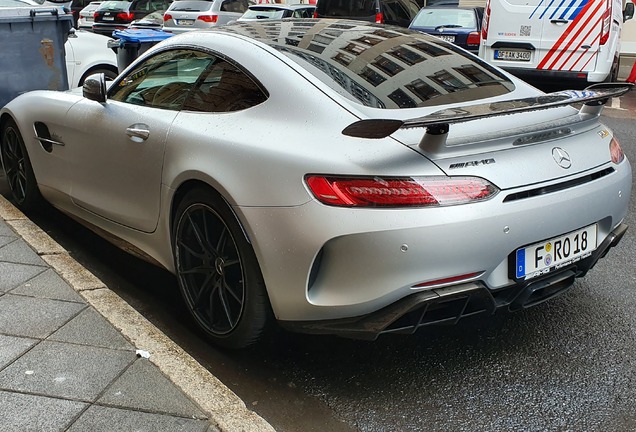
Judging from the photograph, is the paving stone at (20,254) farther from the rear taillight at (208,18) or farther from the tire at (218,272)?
the rear taillight at (208,18)

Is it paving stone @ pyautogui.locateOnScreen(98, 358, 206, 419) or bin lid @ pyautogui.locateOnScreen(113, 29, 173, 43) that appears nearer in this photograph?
paving stone @ pyautogui.locateOnScreen(98, 358, 206, 419)

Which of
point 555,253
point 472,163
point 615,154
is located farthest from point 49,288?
point 615,154

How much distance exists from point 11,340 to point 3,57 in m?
4.38

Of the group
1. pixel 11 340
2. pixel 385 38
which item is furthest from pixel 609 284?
pixel 11 340

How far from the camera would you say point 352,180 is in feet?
9.15

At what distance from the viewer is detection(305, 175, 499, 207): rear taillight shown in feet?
9.01

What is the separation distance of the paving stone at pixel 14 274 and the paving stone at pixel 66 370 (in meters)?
0.78

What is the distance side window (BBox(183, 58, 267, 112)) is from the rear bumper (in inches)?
40.6

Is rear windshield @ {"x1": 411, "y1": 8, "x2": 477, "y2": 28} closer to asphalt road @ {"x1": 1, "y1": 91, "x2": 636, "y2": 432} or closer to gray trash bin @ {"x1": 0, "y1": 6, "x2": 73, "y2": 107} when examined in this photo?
gray trash bin @ {"x1": 0, "y1": 6, "x2": 73, "y2": 107}

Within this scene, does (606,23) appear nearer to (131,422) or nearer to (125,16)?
(131,422)

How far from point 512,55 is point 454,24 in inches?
104

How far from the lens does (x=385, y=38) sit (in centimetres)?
381

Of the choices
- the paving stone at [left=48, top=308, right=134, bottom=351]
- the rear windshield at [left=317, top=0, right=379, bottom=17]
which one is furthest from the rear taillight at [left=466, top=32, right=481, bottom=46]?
the paving stone at [left=48, top=308, right=134, bottom=351]

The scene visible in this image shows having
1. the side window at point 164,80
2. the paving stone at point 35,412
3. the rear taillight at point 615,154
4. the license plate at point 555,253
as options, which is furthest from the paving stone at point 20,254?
the rear taillight at point 615,154
